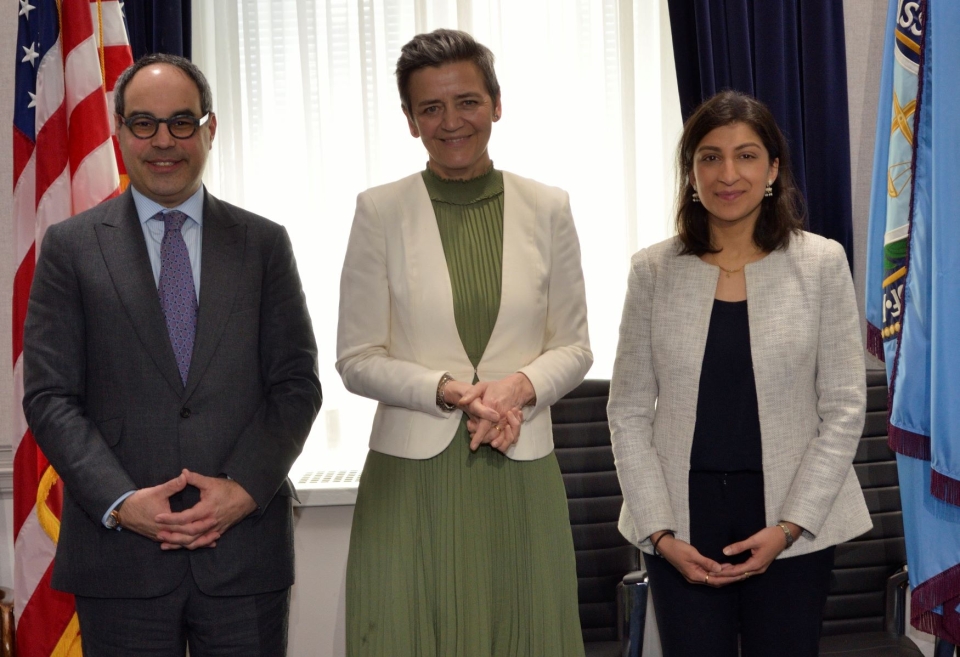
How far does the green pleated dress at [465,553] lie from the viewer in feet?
6.22

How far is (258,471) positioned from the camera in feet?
Result: 6.08

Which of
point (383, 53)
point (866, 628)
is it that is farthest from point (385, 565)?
point (383, 53)

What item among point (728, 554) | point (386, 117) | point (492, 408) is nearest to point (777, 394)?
point (728, 554)

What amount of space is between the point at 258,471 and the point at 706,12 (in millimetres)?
2151

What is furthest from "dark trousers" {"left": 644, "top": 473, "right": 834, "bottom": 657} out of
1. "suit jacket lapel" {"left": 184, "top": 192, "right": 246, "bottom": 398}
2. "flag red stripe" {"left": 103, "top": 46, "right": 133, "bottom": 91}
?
"flag red stripe" {"left": 103, "top": 46, "right": 133, "bottom": 91}

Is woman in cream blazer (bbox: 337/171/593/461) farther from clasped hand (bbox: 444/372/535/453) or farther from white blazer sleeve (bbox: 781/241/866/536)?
white blazer sleeve (bbox: 781/241/866/536)

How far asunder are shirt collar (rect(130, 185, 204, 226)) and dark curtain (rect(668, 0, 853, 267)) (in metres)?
1.79

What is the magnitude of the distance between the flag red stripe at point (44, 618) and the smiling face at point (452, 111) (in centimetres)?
176

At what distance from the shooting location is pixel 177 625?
185cm

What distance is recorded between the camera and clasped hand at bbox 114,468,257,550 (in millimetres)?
1773

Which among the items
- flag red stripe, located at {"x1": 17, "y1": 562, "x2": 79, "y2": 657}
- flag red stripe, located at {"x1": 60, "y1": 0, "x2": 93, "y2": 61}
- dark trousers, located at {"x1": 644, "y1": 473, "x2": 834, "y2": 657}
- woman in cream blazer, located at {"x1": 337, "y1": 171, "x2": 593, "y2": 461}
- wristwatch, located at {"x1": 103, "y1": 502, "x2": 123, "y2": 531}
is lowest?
flag red stripe, located at {"x1": 17, "y1": 562, "x2": 79, "y2": 657}

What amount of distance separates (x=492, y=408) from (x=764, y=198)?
83cm

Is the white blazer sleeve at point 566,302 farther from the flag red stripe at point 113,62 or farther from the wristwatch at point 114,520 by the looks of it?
the flag red stripe at point 113,62

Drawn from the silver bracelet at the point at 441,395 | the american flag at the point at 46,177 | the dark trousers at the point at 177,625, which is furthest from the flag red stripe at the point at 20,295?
the silver bracelet at the point at 441,395
